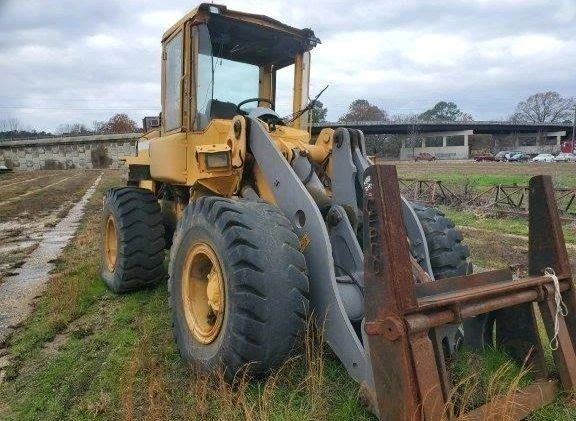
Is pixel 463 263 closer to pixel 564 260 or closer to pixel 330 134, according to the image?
pixel 564 260

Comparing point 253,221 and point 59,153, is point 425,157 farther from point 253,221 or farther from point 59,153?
point 253,221

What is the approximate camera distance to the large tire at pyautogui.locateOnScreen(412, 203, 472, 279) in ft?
12.5

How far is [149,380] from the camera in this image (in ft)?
10.6

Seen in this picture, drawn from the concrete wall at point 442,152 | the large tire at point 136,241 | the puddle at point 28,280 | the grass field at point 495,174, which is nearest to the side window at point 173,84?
the large tire at point 136,241

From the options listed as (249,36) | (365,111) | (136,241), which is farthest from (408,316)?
(365,111)

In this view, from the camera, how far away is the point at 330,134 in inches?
156

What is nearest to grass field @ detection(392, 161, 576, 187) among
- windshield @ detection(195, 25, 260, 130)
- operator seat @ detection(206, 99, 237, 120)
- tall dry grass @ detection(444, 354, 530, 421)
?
windshield @ detection(195, 25, 260, 130)

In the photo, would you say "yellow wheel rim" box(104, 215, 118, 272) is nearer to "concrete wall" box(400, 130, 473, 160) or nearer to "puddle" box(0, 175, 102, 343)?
"puddle" box(0, 175, 102, 343)

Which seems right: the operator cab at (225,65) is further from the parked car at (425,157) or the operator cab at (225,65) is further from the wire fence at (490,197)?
the parked car at (425,157)

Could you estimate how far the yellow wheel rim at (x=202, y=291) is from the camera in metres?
3.18

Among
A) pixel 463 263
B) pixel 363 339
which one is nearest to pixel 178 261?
pixel 363 339

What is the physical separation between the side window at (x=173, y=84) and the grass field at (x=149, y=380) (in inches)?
74.1

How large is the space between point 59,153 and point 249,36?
149ft

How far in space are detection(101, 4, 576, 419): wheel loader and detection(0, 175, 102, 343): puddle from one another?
2.94 feet
